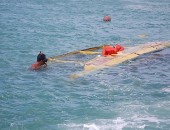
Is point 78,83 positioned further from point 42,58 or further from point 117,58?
point 117,58

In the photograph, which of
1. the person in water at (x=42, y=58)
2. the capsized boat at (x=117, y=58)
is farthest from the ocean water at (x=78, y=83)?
the person in water at (x=42, y=58)

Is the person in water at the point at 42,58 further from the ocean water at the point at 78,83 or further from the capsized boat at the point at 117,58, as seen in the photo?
the capsized boat at the point at 117,58

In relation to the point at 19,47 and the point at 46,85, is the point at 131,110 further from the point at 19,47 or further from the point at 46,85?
the point at 19,47

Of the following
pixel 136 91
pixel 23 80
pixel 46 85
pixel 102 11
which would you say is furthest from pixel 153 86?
pixel 102 11

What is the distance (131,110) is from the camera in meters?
18.2

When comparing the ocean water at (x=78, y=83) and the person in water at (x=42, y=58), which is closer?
the ocean water at (x=78, y=83)

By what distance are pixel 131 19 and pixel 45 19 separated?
37.9 ft

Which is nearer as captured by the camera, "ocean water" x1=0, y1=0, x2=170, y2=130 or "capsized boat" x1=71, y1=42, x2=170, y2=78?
"ocean water" x1=0, y1=0, x2=170, y2=130

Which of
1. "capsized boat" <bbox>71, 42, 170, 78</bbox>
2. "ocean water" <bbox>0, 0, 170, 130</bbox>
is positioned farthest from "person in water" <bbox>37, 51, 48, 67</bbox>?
"capsized boat" <bbox>71, 42, 170, 78</bbox>

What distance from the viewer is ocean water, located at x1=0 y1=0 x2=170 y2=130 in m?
17.2

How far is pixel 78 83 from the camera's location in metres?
22.0

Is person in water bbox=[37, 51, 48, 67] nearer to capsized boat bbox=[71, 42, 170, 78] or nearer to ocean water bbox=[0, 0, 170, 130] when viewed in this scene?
ocean water bbox=[0, 0, 170, 130]

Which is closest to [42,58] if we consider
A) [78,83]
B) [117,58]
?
[78,83]

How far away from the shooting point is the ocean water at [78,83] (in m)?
17.2
